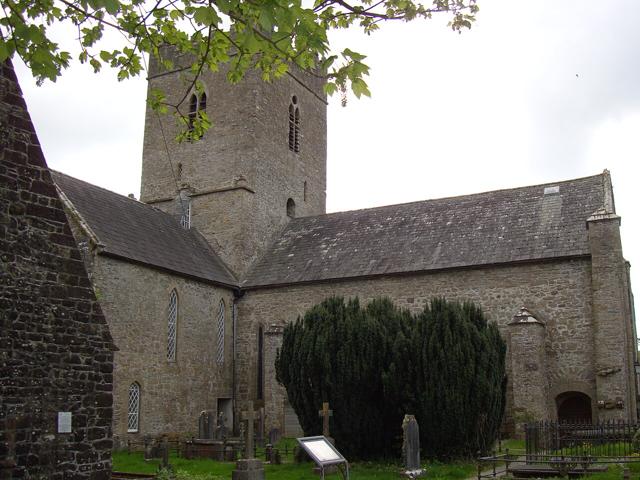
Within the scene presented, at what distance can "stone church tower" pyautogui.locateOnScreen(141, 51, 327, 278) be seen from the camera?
28859mm

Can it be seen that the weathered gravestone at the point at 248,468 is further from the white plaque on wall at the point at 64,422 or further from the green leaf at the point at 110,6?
the green leaf at the point at 110,6

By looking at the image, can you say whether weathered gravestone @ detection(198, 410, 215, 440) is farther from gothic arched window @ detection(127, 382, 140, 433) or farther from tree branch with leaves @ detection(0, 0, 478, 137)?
tree branch with leaves @ detection(0, 0, 478, 137)

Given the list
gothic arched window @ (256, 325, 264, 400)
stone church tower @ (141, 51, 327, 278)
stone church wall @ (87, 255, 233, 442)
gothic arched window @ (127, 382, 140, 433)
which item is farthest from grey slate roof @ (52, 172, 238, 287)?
gothic arched window @ (127, 382, 140, 433)

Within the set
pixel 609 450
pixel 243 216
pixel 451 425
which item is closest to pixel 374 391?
pixel 451 425

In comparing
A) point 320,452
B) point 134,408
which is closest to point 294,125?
point 134,408

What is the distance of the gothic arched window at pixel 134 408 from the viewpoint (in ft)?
71.2

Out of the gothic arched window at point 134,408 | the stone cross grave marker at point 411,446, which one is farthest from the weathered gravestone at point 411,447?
the gothic arched window at point 134,408

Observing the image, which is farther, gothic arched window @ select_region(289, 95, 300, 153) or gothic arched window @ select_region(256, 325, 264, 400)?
gothic arched window @ select_region(289, 95, 300, 153)

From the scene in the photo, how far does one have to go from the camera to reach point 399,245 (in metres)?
25.6

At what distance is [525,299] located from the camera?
22.4 metres

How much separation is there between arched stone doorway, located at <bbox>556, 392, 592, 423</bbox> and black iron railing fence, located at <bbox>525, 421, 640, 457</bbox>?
4.62 m

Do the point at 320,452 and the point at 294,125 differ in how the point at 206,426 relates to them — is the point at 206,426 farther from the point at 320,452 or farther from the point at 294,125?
the point at 294,125

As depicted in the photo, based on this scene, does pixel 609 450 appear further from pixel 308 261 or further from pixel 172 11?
pixel 308 261

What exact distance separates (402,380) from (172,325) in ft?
32.9
